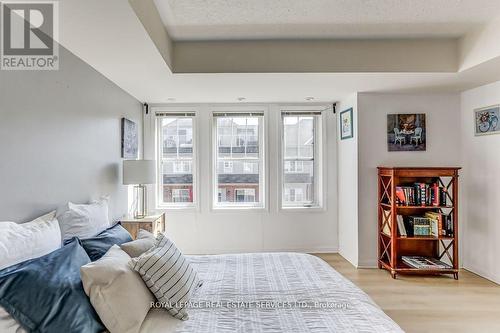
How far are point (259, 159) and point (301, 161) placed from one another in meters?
0.64

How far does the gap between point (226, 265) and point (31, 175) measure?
143 cm

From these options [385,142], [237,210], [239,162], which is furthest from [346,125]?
[237,210]

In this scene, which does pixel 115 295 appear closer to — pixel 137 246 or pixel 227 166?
pixel 137 246

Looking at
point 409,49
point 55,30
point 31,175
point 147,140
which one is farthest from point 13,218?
point 409,49

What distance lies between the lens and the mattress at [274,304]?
4.41 ft

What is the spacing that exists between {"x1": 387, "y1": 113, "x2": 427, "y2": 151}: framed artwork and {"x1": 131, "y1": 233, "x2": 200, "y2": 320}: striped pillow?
3.14 metres

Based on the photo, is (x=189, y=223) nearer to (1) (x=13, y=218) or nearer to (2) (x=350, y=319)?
(1) (x=13, y=218)

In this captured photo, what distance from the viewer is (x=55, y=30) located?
1.94m

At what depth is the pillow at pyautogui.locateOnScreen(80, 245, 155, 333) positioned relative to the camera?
1276 mm

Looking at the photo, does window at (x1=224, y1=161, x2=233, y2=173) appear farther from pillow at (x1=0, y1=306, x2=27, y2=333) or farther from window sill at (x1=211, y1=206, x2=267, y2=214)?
pillow at (x1=0, y1=306, x2=27, y2=333)

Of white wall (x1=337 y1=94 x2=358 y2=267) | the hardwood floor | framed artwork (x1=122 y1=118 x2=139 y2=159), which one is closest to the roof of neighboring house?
white wall (x1=337 y1=94 x2=358 y2=267)

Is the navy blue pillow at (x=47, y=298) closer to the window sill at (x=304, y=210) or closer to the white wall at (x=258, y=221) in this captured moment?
the white wall at (x=258, y=221)

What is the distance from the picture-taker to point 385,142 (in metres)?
3.73

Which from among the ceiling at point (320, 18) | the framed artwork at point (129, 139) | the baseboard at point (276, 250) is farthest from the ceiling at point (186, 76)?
the baseboard at point (276, 250)
